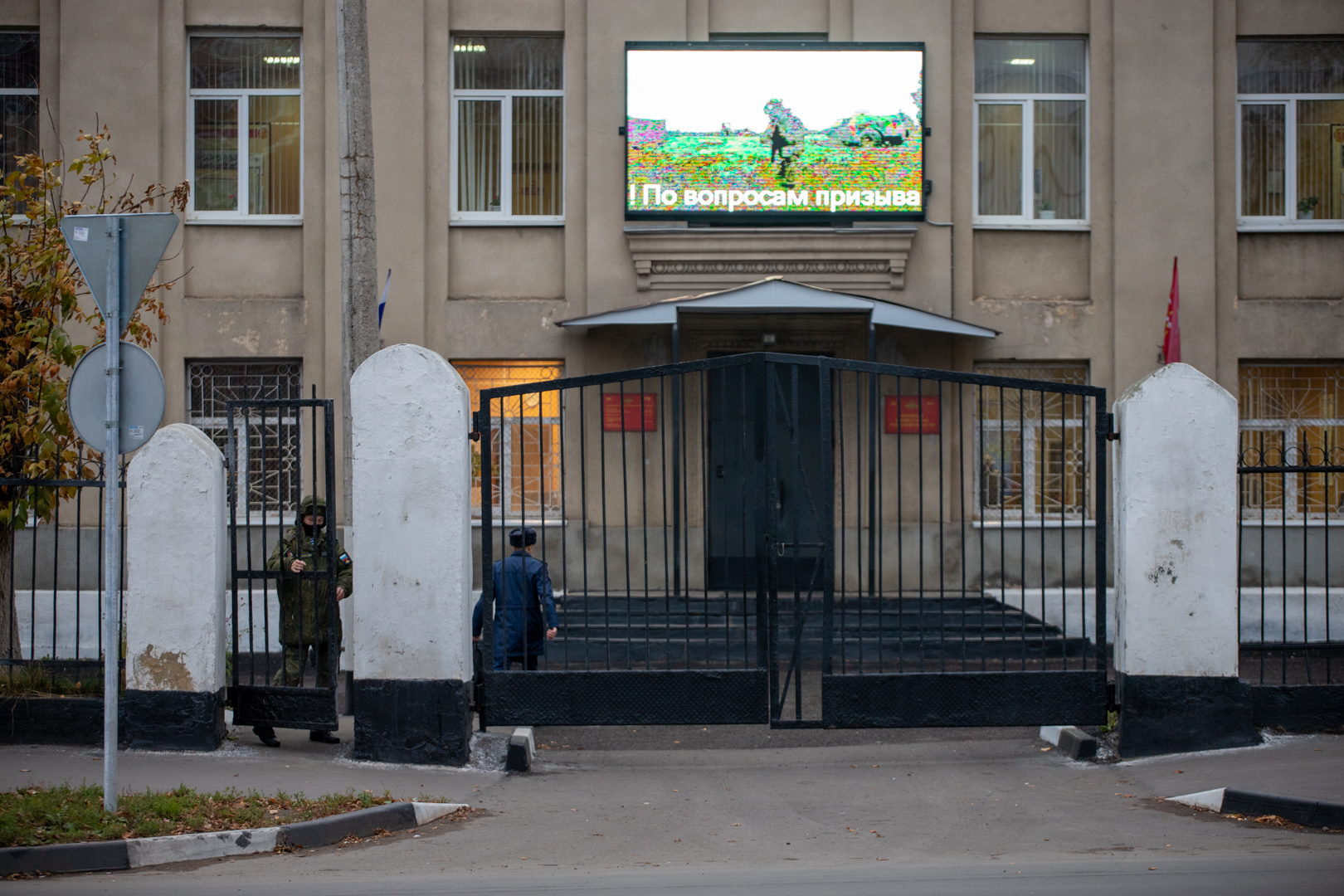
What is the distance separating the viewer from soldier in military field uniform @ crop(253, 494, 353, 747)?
7.73 meters

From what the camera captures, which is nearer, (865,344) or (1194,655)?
(1194,655)

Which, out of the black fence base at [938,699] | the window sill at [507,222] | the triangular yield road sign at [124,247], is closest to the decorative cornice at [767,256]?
the window sill at [507,222]

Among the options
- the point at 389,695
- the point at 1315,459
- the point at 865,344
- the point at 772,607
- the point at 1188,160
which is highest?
the point at 1188,160

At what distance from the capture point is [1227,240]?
13.6 meters

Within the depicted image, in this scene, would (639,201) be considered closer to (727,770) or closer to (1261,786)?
(727,770)

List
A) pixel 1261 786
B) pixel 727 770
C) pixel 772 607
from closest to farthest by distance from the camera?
pixel 1261 786
pixel 772 607
pixel 727 770

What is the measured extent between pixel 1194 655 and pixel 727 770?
10.0 ft

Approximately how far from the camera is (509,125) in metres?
13.7

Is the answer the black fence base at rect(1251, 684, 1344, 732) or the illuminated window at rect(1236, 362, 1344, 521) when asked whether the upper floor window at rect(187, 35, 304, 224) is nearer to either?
the black fence base at rect(1251, 684, 1344, 732)


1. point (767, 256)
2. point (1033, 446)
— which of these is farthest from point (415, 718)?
point (1033, 446)

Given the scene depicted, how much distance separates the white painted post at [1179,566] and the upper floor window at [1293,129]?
312 inches

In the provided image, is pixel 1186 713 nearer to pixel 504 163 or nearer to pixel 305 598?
pixel 305 598

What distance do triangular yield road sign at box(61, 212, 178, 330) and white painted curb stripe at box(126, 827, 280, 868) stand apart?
98.6 inches

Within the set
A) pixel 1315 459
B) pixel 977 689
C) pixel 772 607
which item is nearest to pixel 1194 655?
pixel 977 689
